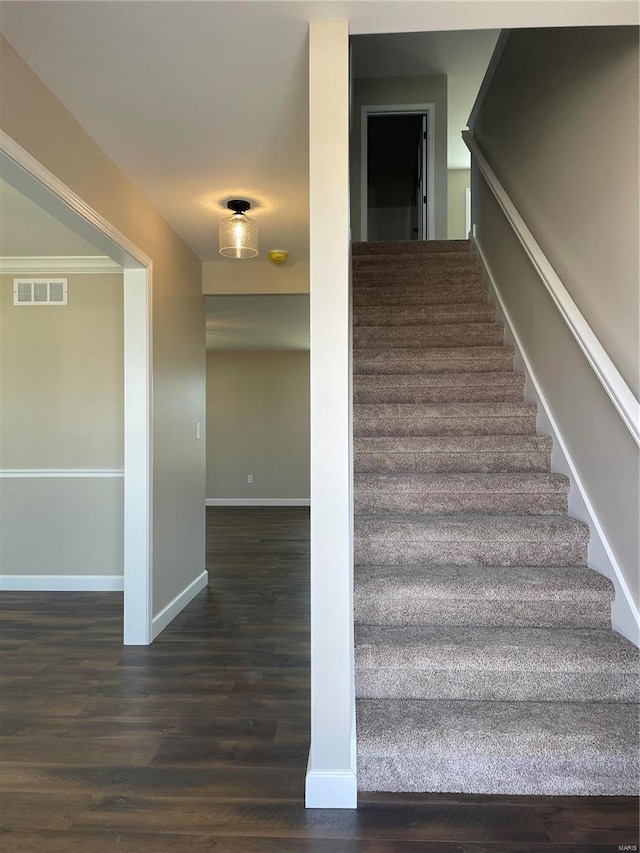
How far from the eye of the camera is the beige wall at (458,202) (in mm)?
6883

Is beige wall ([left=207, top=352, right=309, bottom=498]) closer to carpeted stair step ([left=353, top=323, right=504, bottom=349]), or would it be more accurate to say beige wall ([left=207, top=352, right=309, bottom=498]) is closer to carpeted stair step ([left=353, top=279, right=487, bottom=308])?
carpeted stair step ([left=353, top=279, right=487, bottom=308])

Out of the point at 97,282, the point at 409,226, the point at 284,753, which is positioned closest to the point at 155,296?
the point at 97,282

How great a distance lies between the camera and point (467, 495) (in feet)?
8.05

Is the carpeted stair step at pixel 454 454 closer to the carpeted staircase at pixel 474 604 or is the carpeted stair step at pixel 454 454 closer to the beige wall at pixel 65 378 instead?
the carpeted staircase at pixel 474 604

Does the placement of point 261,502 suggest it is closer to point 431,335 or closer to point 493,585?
point 431,335

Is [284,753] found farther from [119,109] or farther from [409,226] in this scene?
[409,226]

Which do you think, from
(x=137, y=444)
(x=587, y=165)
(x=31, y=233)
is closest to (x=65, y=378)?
(x=31, y=233)

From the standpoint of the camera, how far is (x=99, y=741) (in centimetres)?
193

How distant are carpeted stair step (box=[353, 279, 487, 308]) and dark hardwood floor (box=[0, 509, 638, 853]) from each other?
7.46 ft

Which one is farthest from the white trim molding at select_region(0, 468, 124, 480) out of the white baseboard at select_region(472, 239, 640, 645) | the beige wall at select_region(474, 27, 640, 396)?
A: the beige wall at select_region(474, 27, 640, 396)

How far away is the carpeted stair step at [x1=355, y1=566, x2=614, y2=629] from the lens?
2.00 meters

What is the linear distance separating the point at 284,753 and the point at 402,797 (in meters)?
0.45

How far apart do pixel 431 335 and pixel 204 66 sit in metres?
2.06

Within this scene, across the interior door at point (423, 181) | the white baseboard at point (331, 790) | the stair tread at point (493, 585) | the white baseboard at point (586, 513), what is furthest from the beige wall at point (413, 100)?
the white baseboard at point (331, 790)
